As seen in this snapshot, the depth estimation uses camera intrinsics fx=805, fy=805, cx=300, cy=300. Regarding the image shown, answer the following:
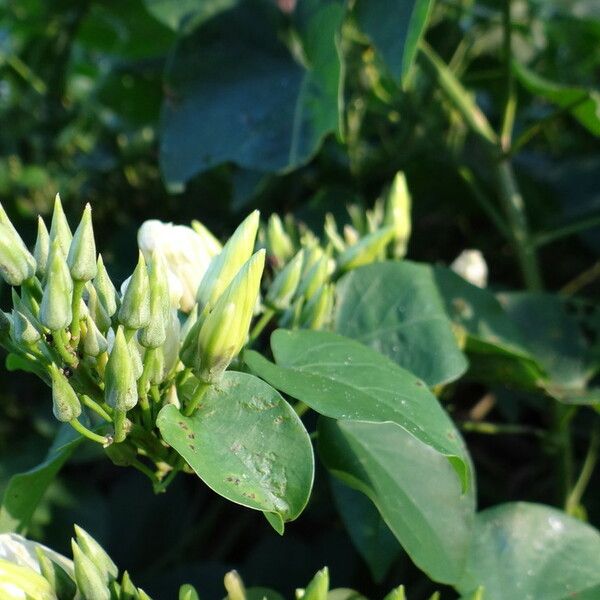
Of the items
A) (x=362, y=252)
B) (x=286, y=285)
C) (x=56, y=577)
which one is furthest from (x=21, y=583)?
(x=362, y=252)

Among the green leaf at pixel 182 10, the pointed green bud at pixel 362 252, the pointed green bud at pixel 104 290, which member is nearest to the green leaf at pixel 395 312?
the pointed green bud at pixel 362 252

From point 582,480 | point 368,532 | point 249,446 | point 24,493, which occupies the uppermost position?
point 249,446

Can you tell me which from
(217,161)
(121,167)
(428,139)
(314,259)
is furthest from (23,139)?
(314,259)

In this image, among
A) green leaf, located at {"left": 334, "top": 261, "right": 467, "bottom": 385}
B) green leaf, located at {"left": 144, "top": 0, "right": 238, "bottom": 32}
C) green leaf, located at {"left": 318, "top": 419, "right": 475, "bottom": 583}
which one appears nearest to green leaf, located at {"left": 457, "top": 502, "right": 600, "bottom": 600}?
green leaf, located at {"left": 318, "top": 419, "right": 475, "bottom": 583}

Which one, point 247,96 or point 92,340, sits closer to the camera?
point 92,340

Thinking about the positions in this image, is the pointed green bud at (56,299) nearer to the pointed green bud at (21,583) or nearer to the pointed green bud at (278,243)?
the pointed green bud at (21,583)

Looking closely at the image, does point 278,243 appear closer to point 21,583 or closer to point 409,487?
point 409,487

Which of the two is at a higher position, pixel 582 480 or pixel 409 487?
pixel 409 487

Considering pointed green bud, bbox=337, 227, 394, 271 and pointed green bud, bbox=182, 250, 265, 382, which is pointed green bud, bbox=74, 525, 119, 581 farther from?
pointed green bud, bbox=337, 227, 394, 271
